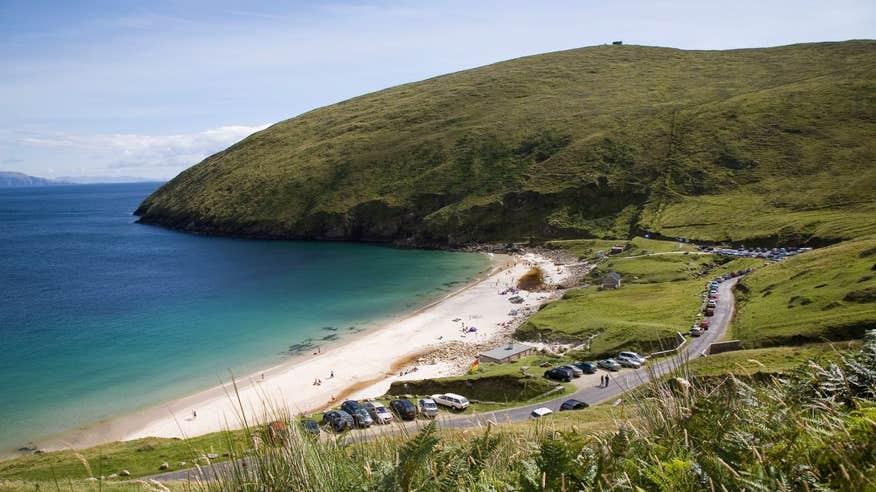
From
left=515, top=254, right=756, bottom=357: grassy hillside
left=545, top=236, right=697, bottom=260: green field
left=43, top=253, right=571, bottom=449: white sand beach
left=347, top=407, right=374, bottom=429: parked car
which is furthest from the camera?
left=545, top=236, right=697, bottom=260: green field

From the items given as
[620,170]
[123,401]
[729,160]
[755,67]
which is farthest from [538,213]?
[755,67]

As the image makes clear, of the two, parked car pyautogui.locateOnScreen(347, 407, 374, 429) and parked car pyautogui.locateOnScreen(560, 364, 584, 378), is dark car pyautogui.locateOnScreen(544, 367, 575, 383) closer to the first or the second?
parked car pyautogui.locateOnScreen(560, 364, 584, 378)

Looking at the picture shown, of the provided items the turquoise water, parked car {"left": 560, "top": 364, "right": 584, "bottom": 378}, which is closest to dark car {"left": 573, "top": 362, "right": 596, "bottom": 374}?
parked car {"left": 560, "top": 364, "right": 584, "bottom": 378}

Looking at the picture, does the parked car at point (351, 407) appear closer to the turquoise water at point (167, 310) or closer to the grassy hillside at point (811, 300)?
the turquoise water at point (167, 310)

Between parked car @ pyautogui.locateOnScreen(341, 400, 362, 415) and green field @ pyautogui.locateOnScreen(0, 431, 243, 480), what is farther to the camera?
parked car @ pyautogui.locateOnScreen(341, 400, 362, 415)

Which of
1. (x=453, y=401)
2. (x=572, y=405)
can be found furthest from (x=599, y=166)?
(x=572, y=405)

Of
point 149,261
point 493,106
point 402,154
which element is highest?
point 493,106

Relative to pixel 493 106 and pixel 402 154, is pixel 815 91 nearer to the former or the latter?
pixel 493 106

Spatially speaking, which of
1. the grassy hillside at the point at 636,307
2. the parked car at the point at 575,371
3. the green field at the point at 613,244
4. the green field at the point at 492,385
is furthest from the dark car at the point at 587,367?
the green field at the point at 613,244
